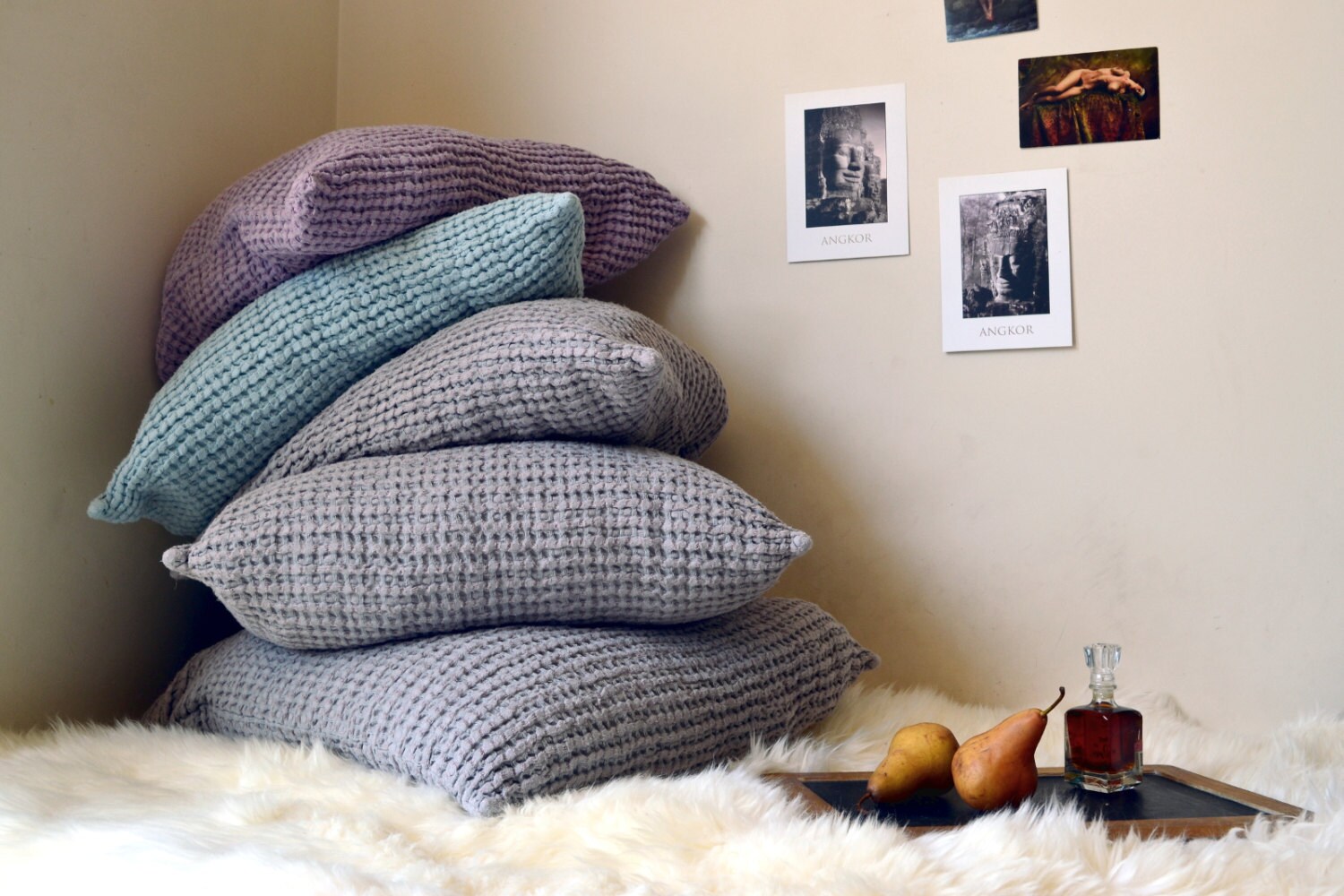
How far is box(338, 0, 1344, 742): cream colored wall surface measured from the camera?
1287 millimetres

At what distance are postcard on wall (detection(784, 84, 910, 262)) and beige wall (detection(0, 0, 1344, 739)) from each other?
0.08 ft

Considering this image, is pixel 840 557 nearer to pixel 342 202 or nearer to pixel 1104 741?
pixel 1104 741

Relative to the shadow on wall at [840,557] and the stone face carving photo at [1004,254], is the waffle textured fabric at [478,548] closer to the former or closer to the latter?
the shadow on wall at [840,557]

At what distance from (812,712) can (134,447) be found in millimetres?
751

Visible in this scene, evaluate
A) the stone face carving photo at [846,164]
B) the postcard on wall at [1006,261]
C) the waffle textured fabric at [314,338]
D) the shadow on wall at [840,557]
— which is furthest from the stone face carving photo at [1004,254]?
the waffle textured fabric at [314,338]

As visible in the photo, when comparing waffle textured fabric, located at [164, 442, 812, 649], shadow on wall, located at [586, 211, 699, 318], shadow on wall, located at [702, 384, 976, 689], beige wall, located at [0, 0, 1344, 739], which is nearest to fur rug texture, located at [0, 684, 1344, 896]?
waffle textured fabric, located at [164, 442, 812, 649]

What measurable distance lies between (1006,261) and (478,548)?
83 cm

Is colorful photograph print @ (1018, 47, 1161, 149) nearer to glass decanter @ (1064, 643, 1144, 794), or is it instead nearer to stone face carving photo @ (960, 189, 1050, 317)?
stone face carving photo @ (960, 189, 1050, 317)

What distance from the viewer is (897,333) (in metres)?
1.39

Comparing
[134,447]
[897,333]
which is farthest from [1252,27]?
[134,447]

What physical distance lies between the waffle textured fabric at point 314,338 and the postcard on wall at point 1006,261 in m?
0.55

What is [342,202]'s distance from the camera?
103 centimetres

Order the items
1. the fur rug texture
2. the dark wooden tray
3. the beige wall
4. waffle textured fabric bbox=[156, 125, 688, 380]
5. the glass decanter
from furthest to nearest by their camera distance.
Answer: the beige wall, waffle textured fabric bbox=[156, 125, 688, 380], the glass decanter, the dark wooden tray, the fur rug texture

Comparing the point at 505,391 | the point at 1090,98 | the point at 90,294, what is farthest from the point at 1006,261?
the point at 90,294
